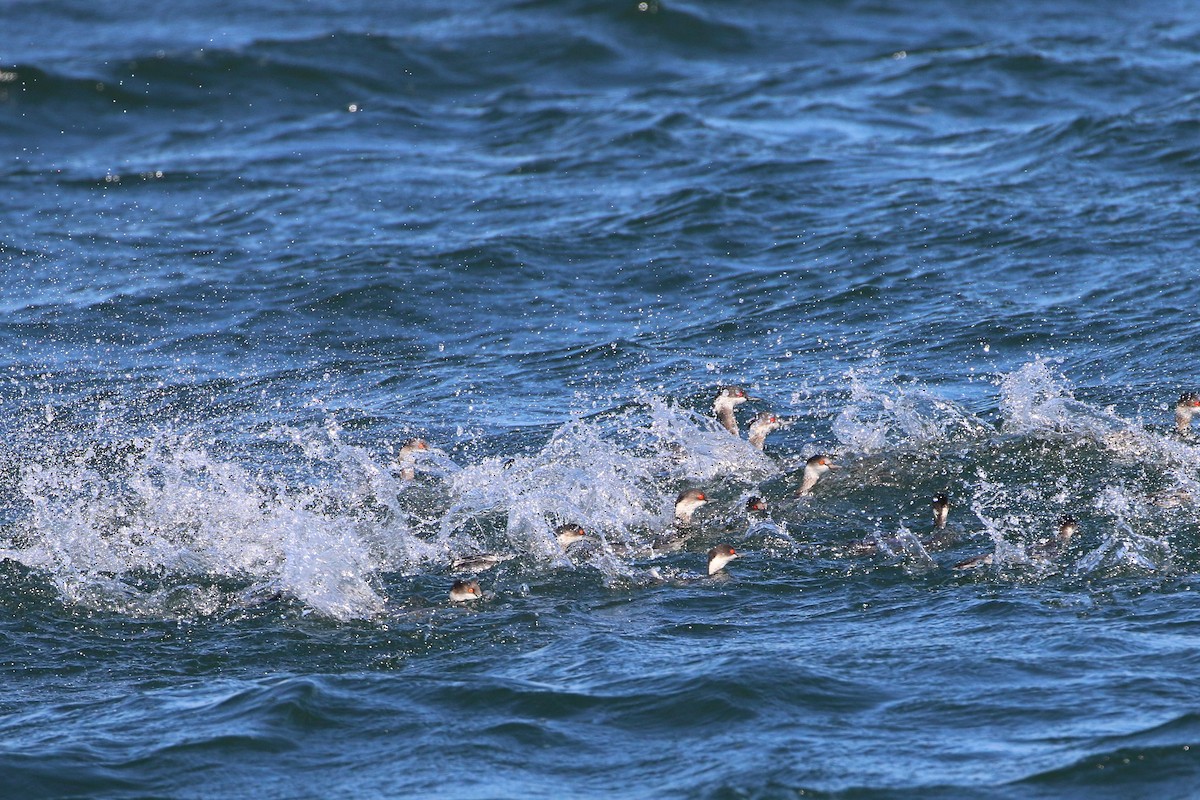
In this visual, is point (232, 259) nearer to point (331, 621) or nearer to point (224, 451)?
point (224, 451)

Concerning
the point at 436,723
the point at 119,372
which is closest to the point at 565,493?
the point at 436,723

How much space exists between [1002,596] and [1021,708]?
1.24 meters

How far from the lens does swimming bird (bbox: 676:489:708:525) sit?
1027 cm

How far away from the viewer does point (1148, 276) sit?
579 inches

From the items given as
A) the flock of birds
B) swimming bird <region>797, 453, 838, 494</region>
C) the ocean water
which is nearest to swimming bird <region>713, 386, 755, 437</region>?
the flock of birds

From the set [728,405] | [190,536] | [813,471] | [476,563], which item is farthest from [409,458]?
[813,471]

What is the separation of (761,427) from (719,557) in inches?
88.4

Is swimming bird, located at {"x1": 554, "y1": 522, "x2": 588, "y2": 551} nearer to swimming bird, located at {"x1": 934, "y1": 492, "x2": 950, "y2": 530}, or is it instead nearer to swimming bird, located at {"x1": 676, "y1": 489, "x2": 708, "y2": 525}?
swimming bird, located at {"x1": 676, "y1": 489, "x2": 708, "y2": 525}

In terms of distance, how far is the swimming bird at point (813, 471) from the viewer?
10.5m

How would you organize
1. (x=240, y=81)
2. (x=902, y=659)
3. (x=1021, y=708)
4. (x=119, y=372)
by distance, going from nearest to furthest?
(x=1021, y=708) < (x=902, y=659) < (x=119, y=372) < (x=240, y=81)

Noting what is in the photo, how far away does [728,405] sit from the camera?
1172 centimetres

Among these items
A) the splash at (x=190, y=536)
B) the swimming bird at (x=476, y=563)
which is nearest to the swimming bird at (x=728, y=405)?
the swimming bird at (x=476, y=563)

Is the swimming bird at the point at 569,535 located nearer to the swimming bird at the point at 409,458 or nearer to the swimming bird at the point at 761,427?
the swimming bird at the point at 409,458

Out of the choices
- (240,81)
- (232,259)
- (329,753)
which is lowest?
(329,753)
